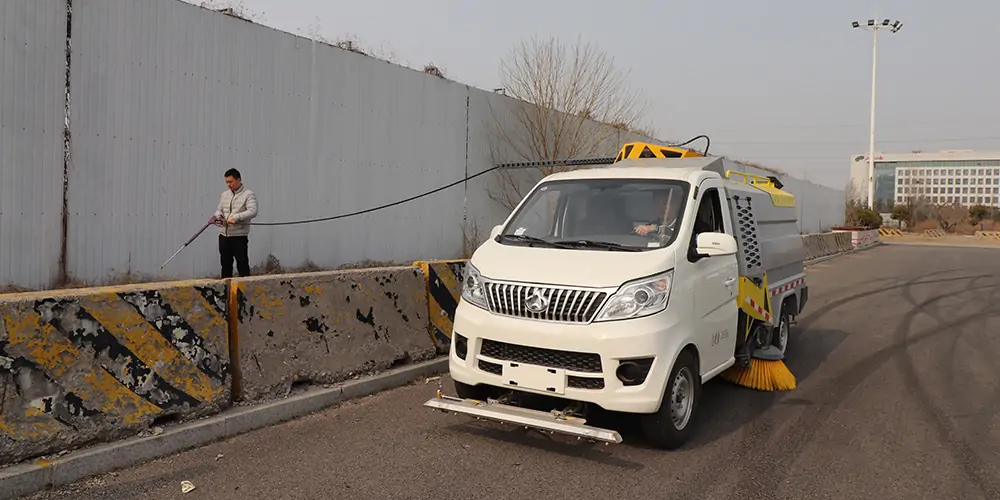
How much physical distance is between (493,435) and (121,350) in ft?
8.60

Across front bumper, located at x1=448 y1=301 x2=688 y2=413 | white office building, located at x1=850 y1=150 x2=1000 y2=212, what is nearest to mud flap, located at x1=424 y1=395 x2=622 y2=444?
front bumper, located at x1=448 y1=301 x2=688 y2=413

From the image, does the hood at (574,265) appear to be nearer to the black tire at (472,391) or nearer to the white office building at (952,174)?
the black tire at (472,391)

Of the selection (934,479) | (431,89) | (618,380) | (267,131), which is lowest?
(934,479)

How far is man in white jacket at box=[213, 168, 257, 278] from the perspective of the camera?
8648mm

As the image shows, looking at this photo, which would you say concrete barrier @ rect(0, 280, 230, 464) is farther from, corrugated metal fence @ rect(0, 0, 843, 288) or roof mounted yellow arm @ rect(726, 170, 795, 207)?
roof mounted yellow arm @ rect(726, 170, 795, 207)

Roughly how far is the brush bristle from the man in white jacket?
6.05 meters

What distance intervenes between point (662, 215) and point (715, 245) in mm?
540

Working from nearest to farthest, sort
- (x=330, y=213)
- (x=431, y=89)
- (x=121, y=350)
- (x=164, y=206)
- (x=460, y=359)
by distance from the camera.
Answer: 1. (x=121, y=350)
2. (x=460, y=359)
3. (x=164, y=206)
4. (x=330, y=213)
5. (x=431, y=89)

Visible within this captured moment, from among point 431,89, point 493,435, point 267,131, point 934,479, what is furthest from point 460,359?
point 431,89

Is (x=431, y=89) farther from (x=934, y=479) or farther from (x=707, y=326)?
(x=934, y=479)

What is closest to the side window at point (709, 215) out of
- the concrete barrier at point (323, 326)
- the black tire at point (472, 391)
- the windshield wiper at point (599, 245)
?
the windshield wiper at point (599, 245)

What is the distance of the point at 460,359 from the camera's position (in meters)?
5.14

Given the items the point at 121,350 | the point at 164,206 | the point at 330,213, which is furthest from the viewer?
the point at 330,213

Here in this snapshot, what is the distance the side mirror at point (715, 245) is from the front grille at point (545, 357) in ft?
4.10
